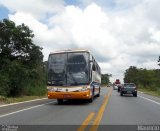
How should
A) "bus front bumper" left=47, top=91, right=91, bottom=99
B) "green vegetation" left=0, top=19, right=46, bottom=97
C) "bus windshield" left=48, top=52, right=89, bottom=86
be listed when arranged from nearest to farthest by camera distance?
1. "bus front bumper" left=47, top=91, right=91, bottom=99
2. "bus windshield" left=48, top=52, right=89, bottom=86
3. "green vegetation" left=0, top=19, right=46, bottom=97

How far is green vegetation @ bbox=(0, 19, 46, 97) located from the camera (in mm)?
38750

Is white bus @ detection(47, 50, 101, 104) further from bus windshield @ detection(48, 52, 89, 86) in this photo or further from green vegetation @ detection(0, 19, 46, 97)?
green vegetation @ detection(0, 19, 46, 97)

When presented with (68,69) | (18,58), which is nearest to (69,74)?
(68,69)

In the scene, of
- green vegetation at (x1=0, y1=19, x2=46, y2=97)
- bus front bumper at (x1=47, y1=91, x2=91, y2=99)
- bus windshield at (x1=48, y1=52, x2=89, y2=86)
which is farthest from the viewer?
green vegetation at (x1=0, y1=19, x2=46, y2=97)

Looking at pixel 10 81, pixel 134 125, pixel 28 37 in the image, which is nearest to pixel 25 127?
pixel 134 125

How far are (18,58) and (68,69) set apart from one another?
59.9ft

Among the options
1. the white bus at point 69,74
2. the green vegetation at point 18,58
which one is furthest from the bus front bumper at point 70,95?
the green vegetation at point 18,58

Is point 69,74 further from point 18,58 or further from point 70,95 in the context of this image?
point 18,58

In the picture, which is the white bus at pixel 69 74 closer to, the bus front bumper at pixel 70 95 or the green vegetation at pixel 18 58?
the bus front bumper at pixel 70 95

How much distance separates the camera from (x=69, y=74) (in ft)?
80.4

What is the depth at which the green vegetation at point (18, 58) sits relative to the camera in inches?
1526

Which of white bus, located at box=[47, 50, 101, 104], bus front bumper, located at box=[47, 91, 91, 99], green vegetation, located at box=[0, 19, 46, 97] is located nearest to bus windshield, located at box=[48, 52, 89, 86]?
white bus, located at box=[47, 50, 101, 104]

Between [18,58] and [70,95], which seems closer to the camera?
[70,95]

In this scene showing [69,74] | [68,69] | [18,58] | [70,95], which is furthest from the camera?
[18,58]
